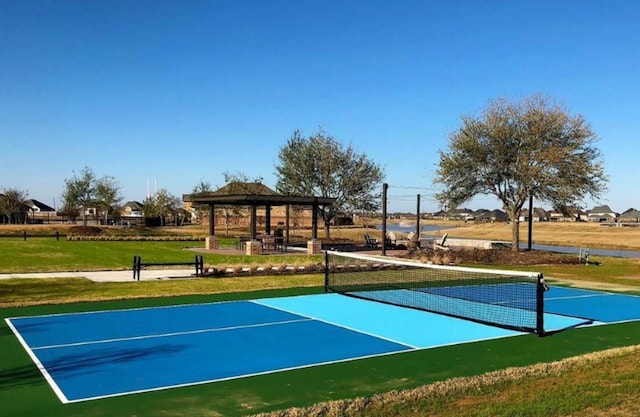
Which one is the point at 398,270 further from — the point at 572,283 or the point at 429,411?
the point at 429,411

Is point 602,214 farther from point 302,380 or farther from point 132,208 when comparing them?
point 302,380

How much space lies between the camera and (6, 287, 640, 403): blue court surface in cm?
939

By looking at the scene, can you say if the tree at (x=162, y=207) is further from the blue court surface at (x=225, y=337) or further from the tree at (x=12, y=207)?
the blue court surface at (x=225, y=337)

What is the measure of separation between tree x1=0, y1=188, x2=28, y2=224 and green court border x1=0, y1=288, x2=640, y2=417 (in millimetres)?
70780

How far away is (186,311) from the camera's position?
15461 millimetres

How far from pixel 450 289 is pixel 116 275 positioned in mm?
12012

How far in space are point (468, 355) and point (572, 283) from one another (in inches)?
551

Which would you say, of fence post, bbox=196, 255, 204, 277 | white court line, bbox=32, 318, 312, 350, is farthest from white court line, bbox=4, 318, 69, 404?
fence post, bbox=196, 255, 204, 277

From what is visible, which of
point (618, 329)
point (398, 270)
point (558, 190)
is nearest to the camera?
point (618, 329)

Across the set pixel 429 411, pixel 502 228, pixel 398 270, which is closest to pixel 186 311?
pixel 429 411

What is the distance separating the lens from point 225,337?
12250 mm

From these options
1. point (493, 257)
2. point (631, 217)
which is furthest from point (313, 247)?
point (631, 217)

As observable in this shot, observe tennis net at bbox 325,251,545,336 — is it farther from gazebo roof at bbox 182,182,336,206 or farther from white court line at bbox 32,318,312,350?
gazebo roof at bbox 182,182,336,206

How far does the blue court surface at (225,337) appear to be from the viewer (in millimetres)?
9391
